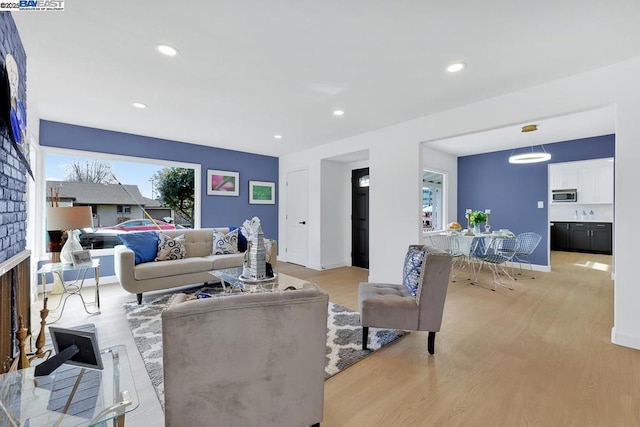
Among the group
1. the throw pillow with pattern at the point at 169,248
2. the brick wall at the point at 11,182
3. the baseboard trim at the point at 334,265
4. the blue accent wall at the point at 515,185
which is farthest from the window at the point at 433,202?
the brick wall at the point at 11,182

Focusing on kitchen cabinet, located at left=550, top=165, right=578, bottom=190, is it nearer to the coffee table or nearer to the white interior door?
the white interior door

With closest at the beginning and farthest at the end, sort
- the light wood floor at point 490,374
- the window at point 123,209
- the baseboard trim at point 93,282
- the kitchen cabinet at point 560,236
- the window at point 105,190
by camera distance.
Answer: the light wood floor at point 490,374, the baseboard trim at point 93,282, the window at point 105,190, the window at point 123,209, the kitchen cabinet at point 560,236

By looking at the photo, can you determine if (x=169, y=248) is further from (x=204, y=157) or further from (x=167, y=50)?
(x=167, y=50)

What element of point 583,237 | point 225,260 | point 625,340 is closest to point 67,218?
point 225,260

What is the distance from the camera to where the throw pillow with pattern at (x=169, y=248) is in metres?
3.78

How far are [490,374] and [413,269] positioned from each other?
0.90 m

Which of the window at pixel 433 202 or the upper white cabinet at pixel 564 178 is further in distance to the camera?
the upper white cabinet at pixel 564 178

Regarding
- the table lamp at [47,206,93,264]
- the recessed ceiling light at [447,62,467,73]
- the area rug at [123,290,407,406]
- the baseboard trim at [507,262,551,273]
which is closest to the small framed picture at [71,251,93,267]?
the table lamp at [47,206,93,264]

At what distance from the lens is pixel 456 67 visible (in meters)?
2.48

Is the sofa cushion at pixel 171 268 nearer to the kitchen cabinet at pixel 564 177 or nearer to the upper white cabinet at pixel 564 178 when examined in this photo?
the kitchen cabinet at pixel 564 177

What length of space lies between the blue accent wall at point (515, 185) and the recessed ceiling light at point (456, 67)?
4.18 m

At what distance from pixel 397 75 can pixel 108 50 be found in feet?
7.89

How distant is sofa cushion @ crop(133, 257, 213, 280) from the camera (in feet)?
11.1

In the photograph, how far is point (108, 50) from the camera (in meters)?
2.21
